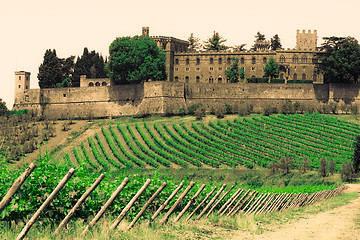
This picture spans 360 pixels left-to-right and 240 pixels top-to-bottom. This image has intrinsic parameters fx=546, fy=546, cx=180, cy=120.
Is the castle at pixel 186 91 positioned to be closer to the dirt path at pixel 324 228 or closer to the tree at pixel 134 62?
the tree at pixel 134 62

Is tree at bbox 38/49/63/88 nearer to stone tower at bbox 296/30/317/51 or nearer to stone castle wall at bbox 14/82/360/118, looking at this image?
stone castle wall at bbox 14/82/360/118

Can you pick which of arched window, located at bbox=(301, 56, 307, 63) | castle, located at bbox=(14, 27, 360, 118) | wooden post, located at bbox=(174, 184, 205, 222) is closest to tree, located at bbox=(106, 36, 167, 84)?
castle, located at bbox=(14, 27, 360, 118)

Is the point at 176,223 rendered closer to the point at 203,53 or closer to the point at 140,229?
the point at 140,229

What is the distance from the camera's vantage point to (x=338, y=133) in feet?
203

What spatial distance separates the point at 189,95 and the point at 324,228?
186ft

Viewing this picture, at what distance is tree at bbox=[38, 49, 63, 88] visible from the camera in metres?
85.6

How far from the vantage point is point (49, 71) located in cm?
8569

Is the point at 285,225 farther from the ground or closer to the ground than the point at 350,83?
closer to the ground

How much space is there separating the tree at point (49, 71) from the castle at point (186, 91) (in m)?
Answer: 3.13

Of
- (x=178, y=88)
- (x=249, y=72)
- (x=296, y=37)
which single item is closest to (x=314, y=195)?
(x=178, y=88)

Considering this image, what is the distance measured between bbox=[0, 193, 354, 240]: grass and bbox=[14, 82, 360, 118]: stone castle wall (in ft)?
165

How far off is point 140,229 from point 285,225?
718cm

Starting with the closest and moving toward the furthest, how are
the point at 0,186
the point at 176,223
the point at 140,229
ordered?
1. the point at 0,186
2. the point at 140,229
3. the point at 176,223

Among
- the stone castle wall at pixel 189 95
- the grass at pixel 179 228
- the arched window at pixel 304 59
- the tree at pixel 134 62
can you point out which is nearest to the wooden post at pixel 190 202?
the grass at pixel 179 228
